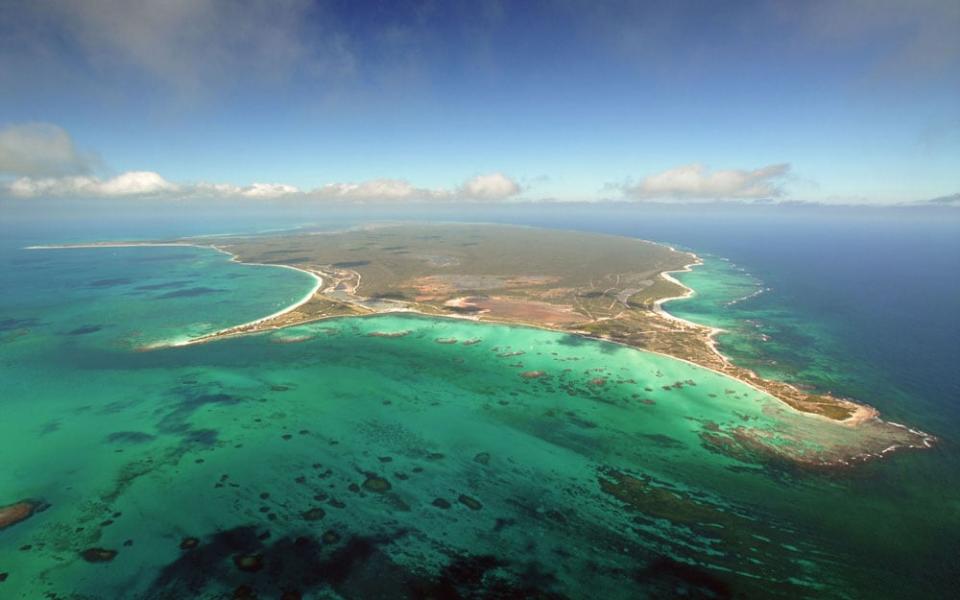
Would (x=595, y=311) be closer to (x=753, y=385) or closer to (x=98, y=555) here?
(x=753, y=385)

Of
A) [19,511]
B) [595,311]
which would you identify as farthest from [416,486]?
[595,311]

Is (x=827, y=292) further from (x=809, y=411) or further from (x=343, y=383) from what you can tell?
(x=343, y=383)

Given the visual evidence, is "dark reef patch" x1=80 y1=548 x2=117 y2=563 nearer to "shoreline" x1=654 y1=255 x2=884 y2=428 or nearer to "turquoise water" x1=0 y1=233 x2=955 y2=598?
"turquoise water" x1=0 y1=233 x2=955 y2=598

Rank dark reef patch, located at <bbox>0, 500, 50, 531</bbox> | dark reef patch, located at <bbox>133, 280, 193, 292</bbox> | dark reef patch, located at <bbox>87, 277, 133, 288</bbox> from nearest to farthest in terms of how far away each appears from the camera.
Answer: dark reef patch, located at <bbox>0, 500, 50, 531</bbox> → dark reef patch, located at <bbox>133, 280, 193, 292</bbox> → dark reef patch, located at <bbox>87, 277, 133, 288</bbox>

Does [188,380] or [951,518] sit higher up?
[188,380]

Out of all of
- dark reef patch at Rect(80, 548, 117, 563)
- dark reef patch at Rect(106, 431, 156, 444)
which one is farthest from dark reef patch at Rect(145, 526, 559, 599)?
dark reef patch at Rect(106, 431, 156, 444)

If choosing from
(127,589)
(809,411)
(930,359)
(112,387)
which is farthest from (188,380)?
(930,359)

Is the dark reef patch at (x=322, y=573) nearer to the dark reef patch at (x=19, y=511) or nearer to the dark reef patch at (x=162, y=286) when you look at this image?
the dark reef patch at (x=19, y=511)

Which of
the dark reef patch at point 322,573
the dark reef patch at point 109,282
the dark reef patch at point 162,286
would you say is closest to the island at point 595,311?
the dark reef patch at point 322,573

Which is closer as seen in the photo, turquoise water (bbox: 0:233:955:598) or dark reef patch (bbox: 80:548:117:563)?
A: turquoise water (bbox: 0:233:955:598)
